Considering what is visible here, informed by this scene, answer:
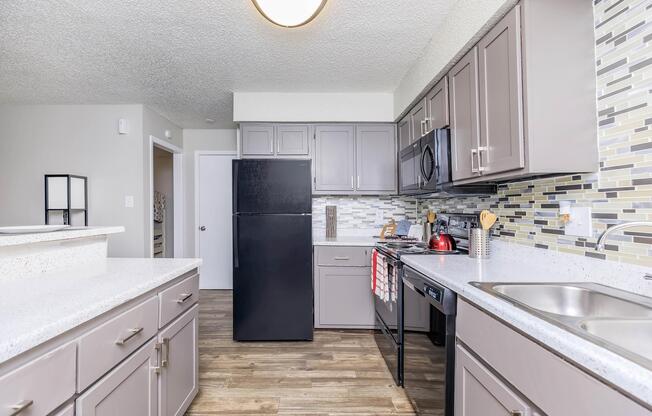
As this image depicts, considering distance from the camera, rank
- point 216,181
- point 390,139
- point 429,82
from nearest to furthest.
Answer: point 429,82 < point 390,139 < point 216,181

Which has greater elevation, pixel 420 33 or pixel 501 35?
pixel 420 33

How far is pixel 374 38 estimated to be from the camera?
7.37ft

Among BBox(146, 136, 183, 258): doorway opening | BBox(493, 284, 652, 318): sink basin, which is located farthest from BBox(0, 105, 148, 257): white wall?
BBox(493, 284, 652, 318): sink basin

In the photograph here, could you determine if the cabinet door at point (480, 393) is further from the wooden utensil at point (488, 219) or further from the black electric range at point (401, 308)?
the wooden utensil at point (488, 219)

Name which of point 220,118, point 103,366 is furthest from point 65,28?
point 103,366

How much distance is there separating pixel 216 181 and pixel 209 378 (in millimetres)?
2901

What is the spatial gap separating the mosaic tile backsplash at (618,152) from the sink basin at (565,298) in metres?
0.19

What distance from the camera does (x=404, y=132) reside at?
10.2 feet

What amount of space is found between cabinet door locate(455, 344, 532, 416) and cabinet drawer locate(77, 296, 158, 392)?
A: 124 cm

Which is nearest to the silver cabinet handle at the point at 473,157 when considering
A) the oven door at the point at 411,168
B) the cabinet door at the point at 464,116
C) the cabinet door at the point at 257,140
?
the cabinet door at the point at 464,116

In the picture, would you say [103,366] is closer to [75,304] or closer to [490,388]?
[75,304]

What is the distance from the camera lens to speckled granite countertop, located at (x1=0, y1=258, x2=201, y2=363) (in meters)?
0.78

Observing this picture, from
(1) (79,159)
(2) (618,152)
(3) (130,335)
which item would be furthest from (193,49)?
(2) (618,152)

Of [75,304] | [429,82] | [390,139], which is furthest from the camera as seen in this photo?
[390,139]
